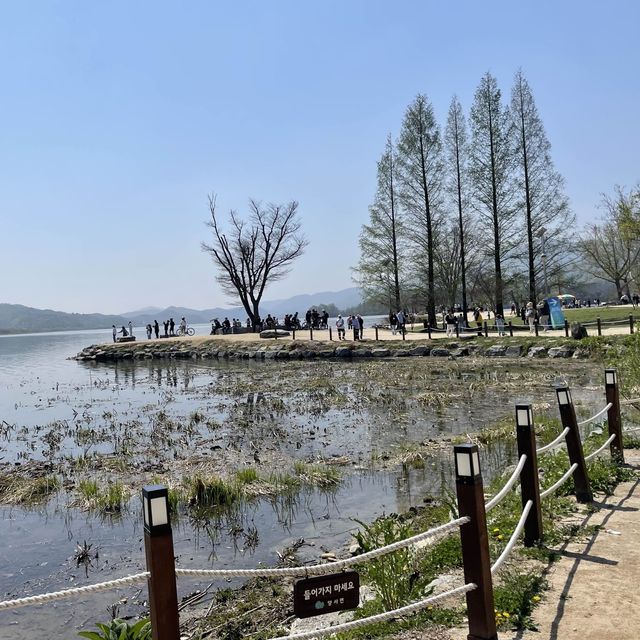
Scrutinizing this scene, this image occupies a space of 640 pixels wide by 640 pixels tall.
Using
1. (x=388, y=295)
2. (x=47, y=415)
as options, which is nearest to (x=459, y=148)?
(x=388, y=295)

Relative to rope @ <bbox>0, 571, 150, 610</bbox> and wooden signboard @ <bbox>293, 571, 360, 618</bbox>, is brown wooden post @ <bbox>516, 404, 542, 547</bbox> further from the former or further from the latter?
rope @ <bbox>0, 571, 150, 610</bbox>

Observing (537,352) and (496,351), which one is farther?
(496,351)

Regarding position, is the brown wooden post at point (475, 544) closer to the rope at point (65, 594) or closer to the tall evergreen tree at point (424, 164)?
the rope at point (65, 594)

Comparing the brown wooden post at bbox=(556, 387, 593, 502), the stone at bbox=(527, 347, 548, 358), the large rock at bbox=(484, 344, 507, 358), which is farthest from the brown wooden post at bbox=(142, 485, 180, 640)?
the large rock at bbox=(484, 344, 507, 358)

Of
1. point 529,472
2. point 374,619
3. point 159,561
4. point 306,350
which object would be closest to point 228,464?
point 529,472

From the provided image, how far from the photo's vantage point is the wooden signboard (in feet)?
9.72

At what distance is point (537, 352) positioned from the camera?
25.2 metres

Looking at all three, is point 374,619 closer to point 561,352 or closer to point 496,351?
point 561,352

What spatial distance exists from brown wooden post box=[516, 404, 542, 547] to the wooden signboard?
94.1 inches

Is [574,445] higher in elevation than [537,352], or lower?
higher

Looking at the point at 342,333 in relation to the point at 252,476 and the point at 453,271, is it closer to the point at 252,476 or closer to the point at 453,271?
the point at 453,271

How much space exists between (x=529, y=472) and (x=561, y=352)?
828 inches

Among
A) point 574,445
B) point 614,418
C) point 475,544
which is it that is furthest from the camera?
point 614,418

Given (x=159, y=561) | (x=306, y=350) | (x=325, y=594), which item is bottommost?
(x=325, y=594)
